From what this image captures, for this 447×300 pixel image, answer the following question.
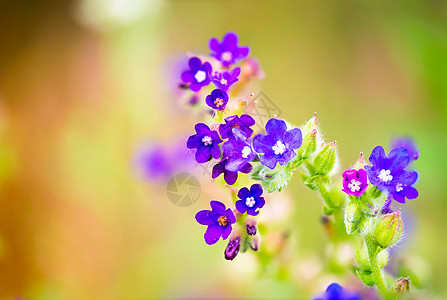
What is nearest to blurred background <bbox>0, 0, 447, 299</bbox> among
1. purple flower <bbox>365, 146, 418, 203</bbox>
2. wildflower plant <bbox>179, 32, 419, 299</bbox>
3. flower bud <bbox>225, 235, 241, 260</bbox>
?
flower bud <bbox>225, 235, 241, 260</bbox>

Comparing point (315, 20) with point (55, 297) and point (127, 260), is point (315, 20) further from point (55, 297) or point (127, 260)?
point (55, 297)

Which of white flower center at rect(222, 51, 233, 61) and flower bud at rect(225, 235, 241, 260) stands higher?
white flower center at rect(222, 51, 233, 61)

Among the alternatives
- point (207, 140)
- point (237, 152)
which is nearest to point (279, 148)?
point (237, 152)

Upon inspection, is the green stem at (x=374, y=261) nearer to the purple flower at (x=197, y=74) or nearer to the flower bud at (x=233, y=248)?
the flower bud at (x=233, y=248)

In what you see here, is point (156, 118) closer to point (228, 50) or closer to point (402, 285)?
point (228, 50)

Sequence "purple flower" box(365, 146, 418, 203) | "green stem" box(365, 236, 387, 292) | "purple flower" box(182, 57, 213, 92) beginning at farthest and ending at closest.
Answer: "purple flower" box(182, 57, 213, 92) → "green stem" box(365, 236, 387, 292) → "purple flower" box(365, 146, 418, 203)

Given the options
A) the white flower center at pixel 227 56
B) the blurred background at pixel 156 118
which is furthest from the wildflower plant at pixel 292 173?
the blurred background at pixel 156 118

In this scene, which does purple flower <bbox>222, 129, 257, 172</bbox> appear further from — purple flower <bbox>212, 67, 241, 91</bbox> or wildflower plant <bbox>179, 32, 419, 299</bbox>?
purple flower <bbox>212, 67, 241, 91</bbox>
